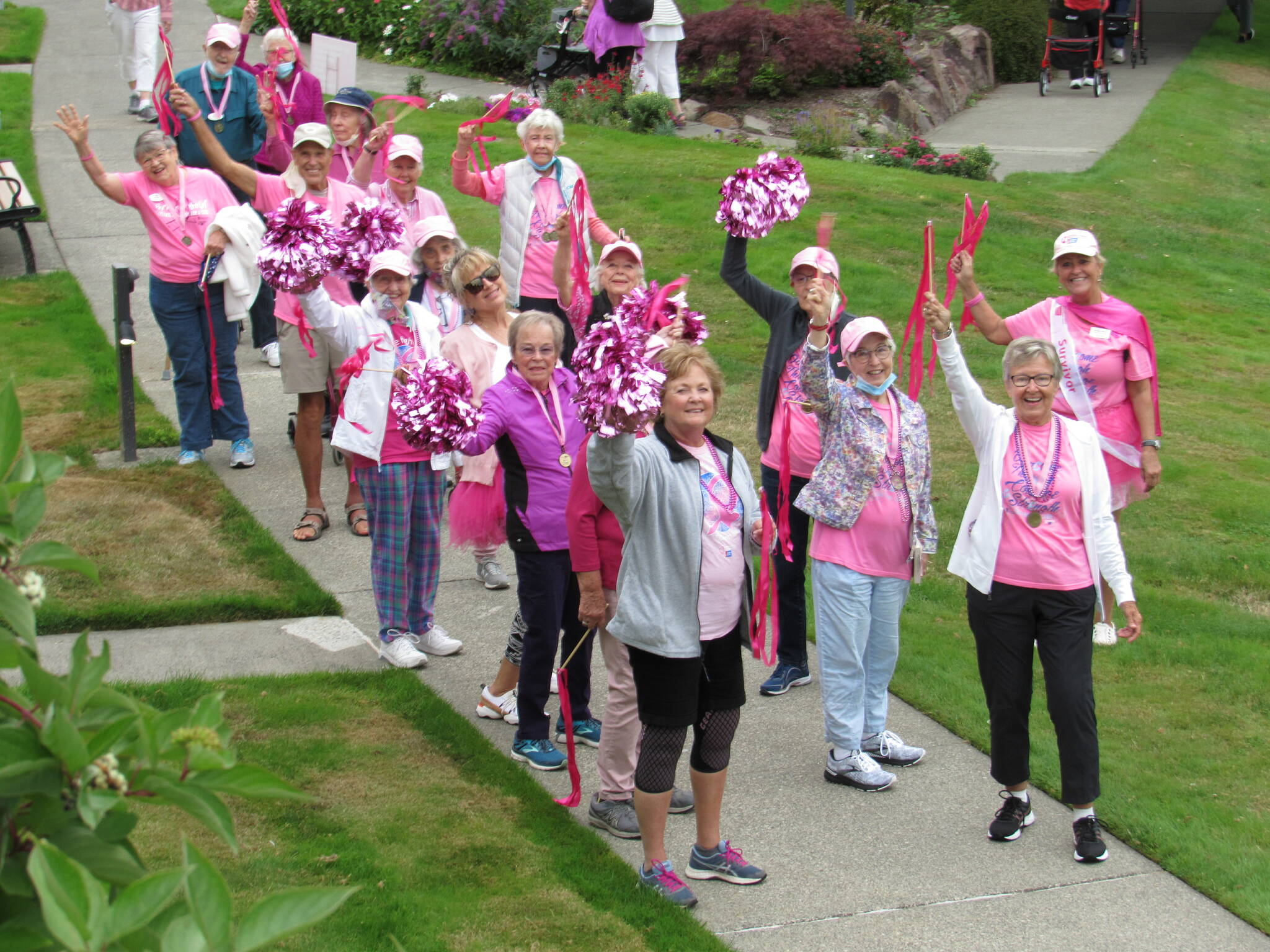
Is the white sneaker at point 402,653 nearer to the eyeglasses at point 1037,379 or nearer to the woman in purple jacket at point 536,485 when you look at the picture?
the woman in purple jacket at point 536,485

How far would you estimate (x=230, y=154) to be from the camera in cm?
1016

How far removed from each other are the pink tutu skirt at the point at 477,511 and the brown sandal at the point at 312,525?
1915mm

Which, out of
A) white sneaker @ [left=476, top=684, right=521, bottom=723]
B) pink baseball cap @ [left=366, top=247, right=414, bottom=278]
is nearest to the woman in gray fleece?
white sneaker @ [left=476, top=684, right=521, bottom=723]

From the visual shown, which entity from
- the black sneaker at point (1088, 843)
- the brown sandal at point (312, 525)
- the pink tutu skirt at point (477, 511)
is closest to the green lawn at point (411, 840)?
the pink tutu skirt at point (477, 511)

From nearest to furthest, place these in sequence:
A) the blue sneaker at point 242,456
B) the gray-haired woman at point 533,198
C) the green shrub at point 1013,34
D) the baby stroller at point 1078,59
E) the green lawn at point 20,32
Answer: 1. the gray-haired woman at point 533,198
2. the blue sneaker at point 242,456
3. the green lawn at point 20,32
4. the baby stroller at point 1078,59
5. the green shrub at point 1013,34

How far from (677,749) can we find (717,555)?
662mm

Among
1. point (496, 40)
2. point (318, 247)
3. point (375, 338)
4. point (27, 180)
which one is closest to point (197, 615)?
point (375, 338)

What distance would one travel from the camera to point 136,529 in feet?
24.6

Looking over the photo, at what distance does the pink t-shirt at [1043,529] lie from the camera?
5.00m

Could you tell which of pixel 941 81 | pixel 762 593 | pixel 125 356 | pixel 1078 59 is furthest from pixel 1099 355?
pixel 1078 59

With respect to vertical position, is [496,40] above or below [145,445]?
above

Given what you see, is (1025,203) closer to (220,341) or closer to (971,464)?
(971,464)

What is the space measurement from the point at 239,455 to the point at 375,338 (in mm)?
2623

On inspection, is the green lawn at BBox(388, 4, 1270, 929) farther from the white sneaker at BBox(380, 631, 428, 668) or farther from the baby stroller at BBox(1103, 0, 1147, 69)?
the baby stroller at BBox(1103, 0, 1147, 69)
